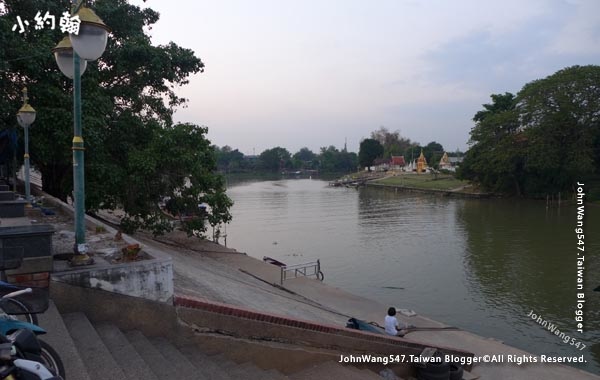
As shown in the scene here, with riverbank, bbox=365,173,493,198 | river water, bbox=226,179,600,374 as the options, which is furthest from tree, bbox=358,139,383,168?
river water, bbox=226,179,600,374

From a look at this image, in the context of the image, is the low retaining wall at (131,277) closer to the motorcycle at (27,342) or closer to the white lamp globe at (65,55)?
the motorcycle at (27,342)

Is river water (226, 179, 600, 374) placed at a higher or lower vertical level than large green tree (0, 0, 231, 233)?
lower

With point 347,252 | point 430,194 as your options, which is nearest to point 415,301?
point 347,252

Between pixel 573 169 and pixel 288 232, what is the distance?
34.4 m

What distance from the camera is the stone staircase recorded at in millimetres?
4016

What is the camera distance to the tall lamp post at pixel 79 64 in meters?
4.95

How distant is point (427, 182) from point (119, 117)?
67.7 m

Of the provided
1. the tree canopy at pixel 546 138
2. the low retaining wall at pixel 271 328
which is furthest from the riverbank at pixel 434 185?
the low retaining wall at pixel 271 328

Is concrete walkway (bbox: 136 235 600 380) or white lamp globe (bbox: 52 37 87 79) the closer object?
white lamp globe (bbox: 52 37 87 79)

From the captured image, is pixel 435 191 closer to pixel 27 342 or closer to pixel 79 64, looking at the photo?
pixel 79 64

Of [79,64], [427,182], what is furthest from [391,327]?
[427,182]

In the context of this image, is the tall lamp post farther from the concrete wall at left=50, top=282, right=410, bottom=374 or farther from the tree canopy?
the tree canopy

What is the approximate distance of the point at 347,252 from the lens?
26078mm

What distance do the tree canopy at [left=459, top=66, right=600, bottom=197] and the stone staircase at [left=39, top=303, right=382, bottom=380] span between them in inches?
2049
